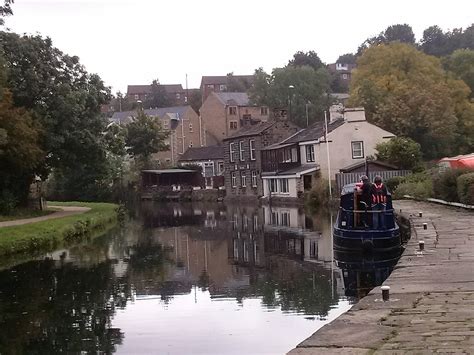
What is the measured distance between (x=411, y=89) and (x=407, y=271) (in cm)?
4909

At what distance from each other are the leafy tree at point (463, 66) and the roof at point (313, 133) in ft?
55.7

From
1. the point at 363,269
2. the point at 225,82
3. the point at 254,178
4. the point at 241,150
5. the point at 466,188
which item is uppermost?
the point at 225,82

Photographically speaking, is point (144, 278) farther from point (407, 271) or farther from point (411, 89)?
point (411, 89)

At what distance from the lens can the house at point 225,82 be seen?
145425mm

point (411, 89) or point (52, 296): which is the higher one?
point (411, 89)

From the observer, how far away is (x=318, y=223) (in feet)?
131

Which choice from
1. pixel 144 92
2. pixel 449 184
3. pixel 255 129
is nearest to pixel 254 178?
pixel 255 129

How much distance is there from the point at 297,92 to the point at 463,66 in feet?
78.0

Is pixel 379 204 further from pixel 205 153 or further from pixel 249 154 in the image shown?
pixel 205 153

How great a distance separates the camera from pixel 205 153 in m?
95.1

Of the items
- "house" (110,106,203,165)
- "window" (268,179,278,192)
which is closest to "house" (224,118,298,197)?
"window" (268,179,278,192)

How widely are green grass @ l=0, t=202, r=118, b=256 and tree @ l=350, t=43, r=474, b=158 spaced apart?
3079cm

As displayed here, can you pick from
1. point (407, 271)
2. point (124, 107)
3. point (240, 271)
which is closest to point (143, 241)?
point (240, 271)

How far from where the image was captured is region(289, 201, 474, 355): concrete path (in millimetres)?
9078
